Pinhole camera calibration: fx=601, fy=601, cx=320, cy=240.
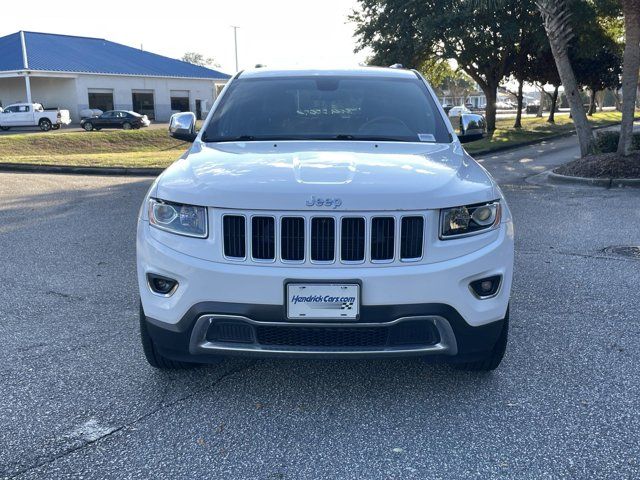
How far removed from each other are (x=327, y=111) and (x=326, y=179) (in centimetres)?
149

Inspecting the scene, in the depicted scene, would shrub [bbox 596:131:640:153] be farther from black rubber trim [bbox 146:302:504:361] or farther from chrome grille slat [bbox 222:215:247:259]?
chrome grille slat [bbox 222:215:247:259]

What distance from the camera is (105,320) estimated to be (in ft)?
14.8

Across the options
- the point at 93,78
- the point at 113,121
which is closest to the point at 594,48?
the point at 113,121

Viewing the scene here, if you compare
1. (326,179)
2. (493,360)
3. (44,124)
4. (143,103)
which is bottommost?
(44,124)

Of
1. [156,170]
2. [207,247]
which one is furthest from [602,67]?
[207,247]

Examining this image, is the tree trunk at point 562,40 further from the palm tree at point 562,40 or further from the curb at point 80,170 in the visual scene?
the curb at point 80,170

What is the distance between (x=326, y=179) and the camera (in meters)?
3.05

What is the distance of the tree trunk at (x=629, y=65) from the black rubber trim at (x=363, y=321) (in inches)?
437

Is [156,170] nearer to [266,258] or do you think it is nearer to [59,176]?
[59,176]

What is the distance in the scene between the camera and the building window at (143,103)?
49125mm

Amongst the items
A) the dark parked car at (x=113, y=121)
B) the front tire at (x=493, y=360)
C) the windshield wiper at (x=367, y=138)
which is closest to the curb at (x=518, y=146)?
the windshield wiper at (x=367, y=138)

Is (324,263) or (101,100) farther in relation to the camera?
(101,100)

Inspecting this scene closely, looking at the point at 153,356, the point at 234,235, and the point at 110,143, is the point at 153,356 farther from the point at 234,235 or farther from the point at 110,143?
the point at 110,143

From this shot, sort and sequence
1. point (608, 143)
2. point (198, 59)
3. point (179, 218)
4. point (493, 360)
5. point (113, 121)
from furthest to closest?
point (198, 59) → point (113, 121) → point (608, 143) → point (493, 360) → point (179, 218)
